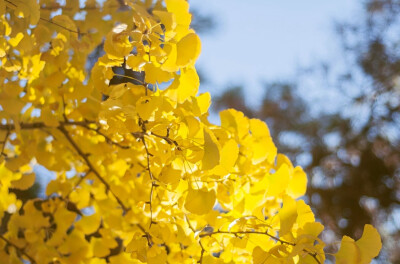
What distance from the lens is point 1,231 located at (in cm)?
74

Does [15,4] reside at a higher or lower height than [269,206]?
higher

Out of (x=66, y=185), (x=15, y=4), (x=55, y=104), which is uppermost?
(x=15, y=4)

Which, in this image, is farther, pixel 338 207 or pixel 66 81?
pixel 338 207

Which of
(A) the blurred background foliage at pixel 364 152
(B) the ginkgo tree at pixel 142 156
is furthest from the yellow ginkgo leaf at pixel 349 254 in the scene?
(A) the blurred background foliage at pixel 364 152

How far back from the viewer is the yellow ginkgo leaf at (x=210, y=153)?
14.6 inches

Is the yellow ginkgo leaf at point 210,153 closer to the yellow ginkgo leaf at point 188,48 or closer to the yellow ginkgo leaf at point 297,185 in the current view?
the yellow ginkgo leaf at point 188,48

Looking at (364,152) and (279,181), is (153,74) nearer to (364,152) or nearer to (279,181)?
(279,181)

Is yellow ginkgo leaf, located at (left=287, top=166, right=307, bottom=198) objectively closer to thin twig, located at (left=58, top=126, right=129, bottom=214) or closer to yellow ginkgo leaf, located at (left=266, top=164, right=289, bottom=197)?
yellow ginkgo leaf, located at (left=266, top=164, right=289, bottom=197)

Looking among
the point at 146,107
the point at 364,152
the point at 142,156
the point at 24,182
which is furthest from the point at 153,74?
the point at 364,152

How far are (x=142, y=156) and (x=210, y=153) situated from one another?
19cm

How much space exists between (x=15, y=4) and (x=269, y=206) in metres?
0.34

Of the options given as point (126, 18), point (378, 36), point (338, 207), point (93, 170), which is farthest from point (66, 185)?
point (378, 36)

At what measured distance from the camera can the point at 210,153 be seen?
14.7 inches

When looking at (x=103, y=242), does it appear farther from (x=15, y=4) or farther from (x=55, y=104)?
(x=15, y=4)
